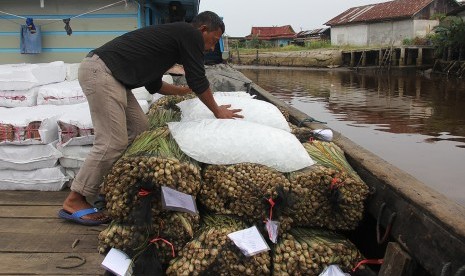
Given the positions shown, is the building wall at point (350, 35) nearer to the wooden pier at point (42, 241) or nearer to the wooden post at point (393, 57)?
the wooden post at point (393, 57)

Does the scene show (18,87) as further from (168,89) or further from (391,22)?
(391,22)

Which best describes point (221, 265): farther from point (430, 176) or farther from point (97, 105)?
point (430, 176)

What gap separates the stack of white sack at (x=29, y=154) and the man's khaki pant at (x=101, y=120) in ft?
2.08

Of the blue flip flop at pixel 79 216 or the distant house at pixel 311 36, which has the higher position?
the distant house at pixel 311 36

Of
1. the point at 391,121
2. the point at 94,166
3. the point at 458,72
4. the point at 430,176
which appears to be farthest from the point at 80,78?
the point at 458,72

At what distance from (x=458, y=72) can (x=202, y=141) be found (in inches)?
992

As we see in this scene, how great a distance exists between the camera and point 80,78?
2.54 metres

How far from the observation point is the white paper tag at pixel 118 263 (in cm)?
192

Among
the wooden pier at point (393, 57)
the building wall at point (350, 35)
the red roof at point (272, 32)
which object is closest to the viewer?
the wooden pier at point (393, 57)

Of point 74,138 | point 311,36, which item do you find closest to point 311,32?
point 311,36

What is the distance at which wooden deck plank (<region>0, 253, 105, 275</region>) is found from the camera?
1993 millimetres

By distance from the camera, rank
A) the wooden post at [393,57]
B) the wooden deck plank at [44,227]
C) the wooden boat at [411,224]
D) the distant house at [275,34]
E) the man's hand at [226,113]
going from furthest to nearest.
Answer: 1. the distant house at [275,34]
2. the wooden post at [393,57]
3. the man's hand at [226,113]
4. the wooden deck plank at [44,227]
5. the wooden boat at [411,224]

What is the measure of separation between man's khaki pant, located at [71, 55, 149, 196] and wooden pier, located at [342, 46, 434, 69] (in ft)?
103

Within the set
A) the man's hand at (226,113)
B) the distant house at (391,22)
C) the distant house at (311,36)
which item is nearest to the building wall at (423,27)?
the distant house at (391,22)
